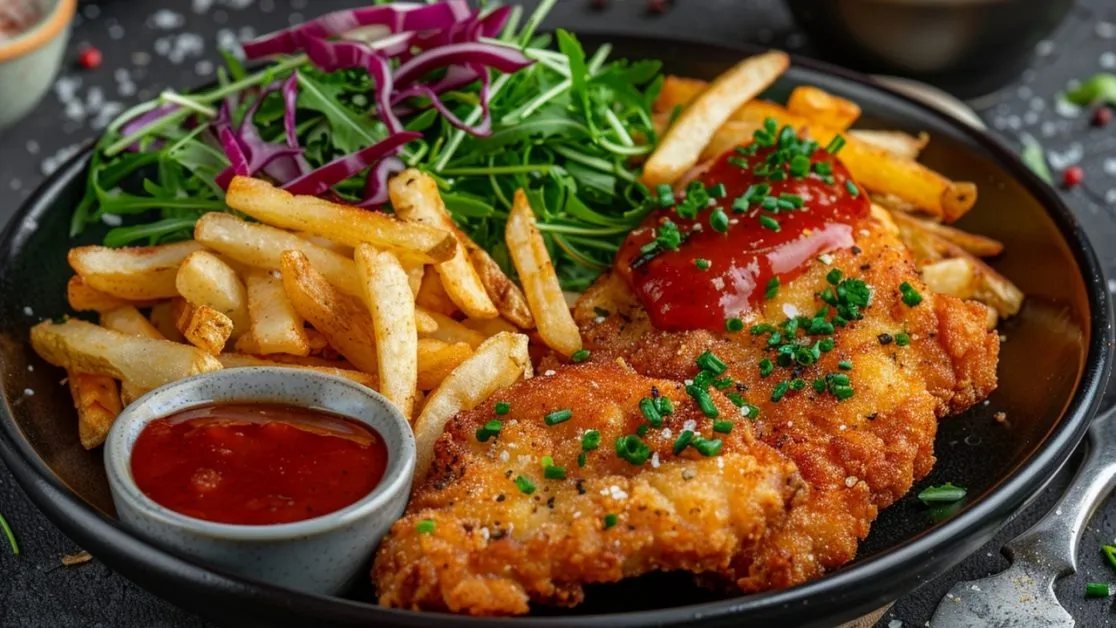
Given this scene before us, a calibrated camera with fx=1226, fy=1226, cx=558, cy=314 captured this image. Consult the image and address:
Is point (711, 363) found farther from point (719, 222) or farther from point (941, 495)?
point (941, 495)

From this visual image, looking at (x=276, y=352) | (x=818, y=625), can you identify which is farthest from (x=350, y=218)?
(x=818, y=625)

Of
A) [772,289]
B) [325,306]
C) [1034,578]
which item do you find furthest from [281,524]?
[1034,578]

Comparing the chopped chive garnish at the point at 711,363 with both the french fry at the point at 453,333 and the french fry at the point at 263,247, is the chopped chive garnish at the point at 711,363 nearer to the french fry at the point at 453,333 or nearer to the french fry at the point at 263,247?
the french fry at the point at 453,333

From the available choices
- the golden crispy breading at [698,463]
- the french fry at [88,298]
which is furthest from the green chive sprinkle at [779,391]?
the french fry at [88,298]

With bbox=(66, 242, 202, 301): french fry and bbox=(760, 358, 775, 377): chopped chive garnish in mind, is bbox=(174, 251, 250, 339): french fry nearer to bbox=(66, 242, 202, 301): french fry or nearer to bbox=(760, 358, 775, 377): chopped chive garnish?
bbox=(66, 242, 202, 301): french fry

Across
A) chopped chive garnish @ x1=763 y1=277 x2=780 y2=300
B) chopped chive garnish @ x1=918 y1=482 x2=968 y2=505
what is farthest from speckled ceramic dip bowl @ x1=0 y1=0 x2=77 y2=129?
chopped chive garnish @ x1=918 y1=482 x2=968 y2=505

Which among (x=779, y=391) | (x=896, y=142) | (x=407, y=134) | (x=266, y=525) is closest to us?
(x=266, y=525)

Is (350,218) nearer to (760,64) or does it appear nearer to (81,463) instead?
(81,463)
